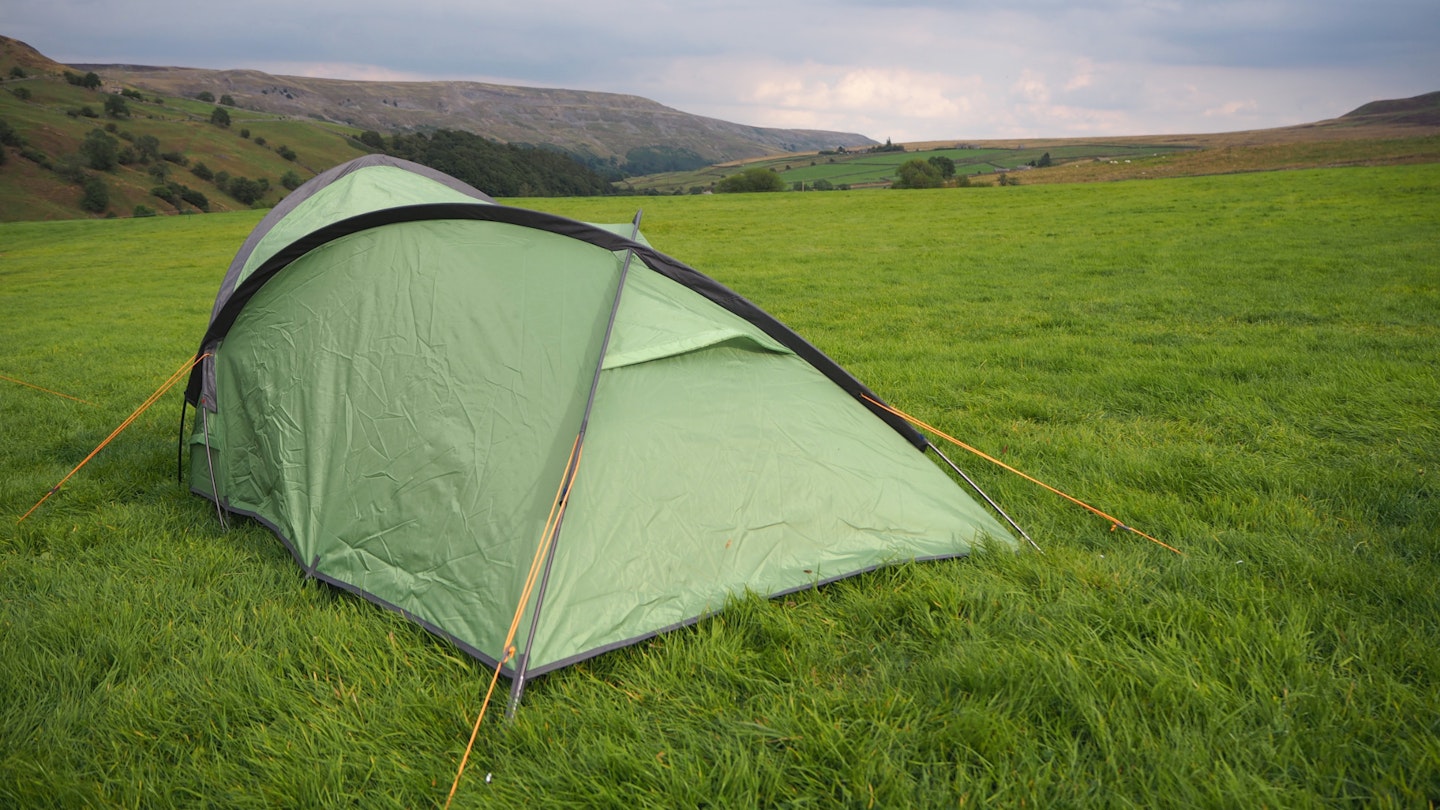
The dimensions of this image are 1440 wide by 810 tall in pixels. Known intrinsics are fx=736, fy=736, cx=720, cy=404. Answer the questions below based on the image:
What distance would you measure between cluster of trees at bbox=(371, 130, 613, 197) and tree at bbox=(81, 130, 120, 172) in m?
25.1

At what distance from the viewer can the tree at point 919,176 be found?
42688 millimetres

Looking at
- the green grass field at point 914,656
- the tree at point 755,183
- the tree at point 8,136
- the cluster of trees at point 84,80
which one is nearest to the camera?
the green grass field at point 914,656

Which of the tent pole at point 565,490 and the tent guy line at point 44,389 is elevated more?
the tent pole at point 565,490

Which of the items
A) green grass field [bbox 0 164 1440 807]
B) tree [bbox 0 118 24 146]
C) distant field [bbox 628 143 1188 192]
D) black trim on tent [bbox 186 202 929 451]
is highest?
distant field [bbox 628 143 1188 192]

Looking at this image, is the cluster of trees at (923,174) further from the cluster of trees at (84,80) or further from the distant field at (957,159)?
the cluster of trees at (84,80)

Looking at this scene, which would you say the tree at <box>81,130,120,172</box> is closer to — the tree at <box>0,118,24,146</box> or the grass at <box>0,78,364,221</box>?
the grass at <box>0,78,364,221</box>

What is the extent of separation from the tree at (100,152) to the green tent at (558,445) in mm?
88128

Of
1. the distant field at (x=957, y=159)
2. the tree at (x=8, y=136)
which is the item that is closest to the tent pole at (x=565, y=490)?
the distant field at (x=957, y=159)

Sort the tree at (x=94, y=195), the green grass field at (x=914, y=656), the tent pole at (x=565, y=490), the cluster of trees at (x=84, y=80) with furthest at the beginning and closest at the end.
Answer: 1. the cluster of trees at (x=84, y=80)
2. the tree at (x=94, y=195)
3. the tent pole at (x=565, y=490)
4. the green grass field at (x=914, y=656)

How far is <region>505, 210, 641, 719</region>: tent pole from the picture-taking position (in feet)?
8.34

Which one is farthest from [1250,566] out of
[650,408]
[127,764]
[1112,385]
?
[127,764]

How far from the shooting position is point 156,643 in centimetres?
296

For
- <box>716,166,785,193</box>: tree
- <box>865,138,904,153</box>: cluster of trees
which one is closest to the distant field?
<box>865,138,904,153</box>: cluster of trees

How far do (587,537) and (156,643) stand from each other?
1.79m
